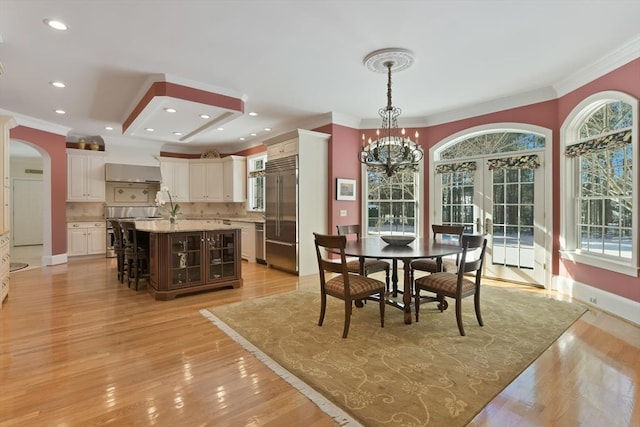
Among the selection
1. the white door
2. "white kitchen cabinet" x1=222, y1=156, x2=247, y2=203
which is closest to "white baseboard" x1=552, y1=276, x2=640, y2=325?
"white kitchen cabinet" x1=222, y1=156, x2=247, y2=203

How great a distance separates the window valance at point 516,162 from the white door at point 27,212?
1156 cm

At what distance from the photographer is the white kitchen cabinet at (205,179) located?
837 centimetres

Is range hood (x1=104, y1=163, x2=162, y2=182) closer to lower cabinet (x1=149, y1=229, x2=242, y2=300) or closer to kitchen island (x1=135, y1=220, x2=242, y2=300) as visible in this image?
kitchen island (x1=135, y1=220, x2=242, y2=300)

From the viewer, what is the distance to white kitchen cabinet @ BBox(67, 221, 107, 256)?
6.87 metres

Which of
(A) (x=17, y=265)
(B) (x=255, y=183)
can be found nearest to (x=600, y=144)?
(B) (x=255, y=183)

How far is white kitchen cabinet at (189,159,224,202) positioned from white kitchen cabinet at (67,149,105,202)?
1.96 metres

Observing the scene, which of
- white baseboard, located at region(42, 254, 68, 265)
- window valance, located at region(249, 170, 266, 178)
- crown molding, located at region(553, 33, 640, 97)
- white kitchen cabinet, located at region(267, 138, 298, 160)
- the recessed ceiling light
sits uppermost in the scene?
the recessed ceiling light

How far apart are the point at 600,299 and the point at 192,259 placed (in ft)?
16.4

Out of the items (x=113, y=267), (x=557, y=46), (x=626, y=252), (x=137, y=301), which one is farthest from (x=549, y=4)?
(x=113, y=267)

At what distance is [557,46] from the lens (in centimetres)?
328

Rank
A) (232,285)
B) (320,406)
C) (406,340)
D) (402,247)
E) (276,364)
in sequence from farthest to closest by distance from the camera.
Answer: (232,285) → (402,247) → (406,340) → (276,364) → (320,406)

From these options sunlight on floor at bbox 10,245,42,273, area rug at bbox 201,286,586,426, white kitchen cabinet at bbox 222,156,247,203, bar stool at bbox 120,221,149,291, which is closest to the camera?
area rug at bbox 201,286,586,426

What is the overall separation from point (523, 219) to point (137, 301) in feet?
18.0

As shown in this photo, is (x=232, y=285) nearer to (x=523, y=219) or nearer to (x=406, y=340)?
(x=406, y=340)
